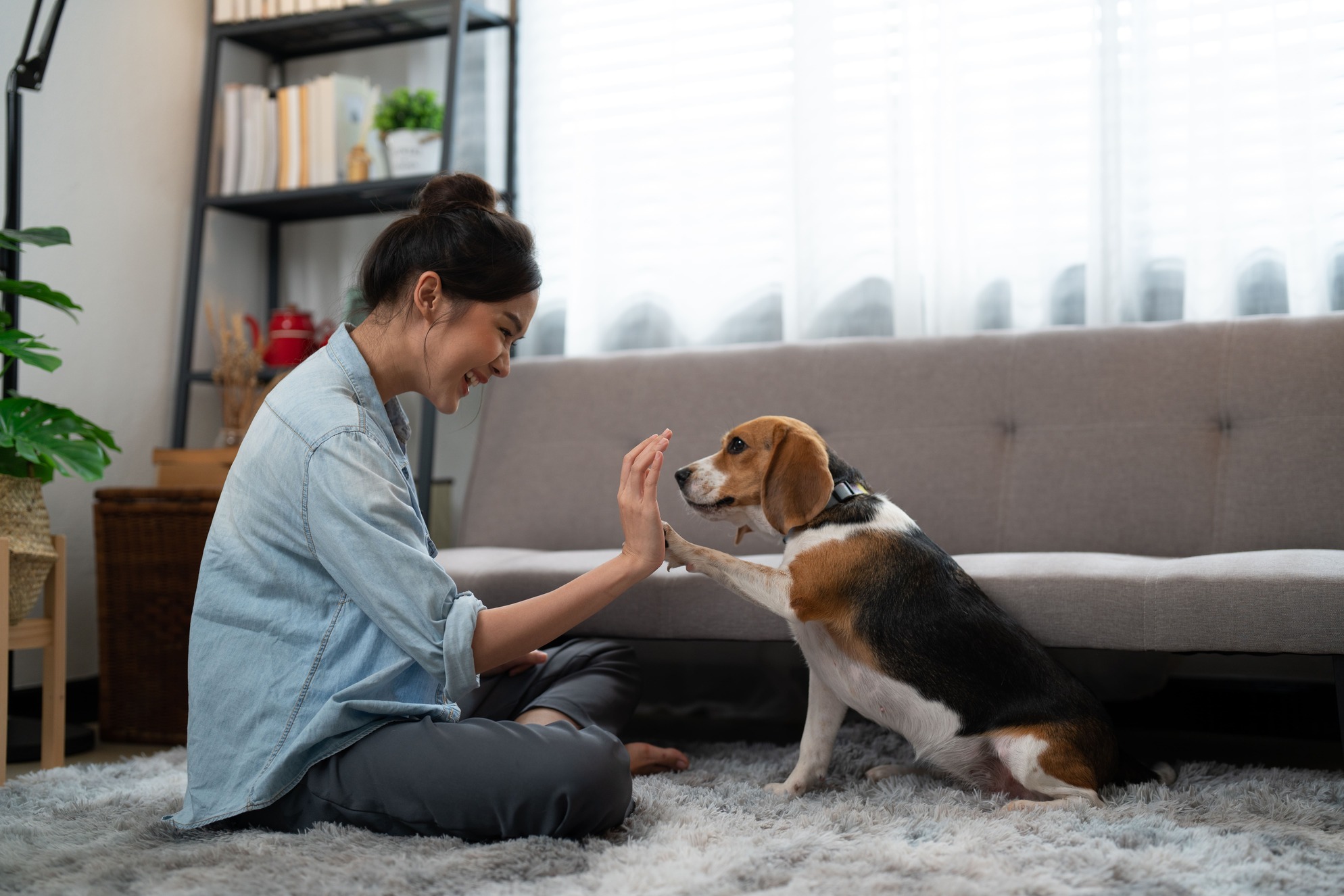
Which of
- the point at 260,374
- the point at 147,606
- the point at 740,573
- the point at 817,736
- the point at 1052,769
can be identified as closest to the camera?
the point at 1052,769

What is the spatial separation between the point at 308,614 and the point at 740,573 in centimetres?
70

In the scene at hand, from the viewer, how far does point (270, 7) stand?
3.48 metres

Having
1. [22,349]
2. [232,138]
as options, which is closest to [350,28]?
[232,138]

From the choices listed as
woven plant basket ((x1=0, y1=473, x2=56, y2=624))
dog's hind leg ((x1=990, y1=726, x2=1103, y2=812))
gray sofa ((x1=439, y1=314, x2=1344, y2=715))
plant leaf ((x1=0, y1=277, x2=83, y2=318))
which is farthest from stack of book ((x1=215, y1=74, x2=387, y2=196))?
dog's hind leg ((x1=990, y1=726, x2=1103, y2=812))

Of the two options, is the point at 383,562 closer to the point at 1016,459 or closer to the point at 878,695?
the point at 878,695

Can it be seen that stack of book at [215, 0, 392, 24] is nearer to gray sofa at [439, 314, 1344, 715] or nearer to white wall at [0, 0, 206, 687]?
white wall at [0, 0, 206, 687]

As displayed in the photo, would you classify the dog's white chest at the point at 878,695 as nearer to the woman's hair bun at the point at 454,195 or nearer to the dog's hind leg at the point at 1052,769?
the dog's hind leg at the point at 1052,769

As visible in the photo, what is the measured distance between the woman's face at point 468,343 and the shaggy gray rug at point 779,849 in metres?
0.68

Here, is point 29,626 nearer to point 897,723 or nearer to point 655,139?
point 897,723

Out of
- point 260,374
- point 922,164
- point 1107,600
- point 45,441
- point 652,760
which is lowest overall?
point 652,760

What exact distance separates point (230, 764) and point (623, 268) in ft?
6.98

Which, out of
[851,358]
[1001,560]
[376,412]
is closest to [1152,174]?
[851,358]

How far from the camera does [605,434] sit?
294 cm

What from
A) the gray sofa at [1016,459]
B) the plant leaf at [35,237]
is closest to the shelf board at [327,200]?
the gray sofa at [1016,459]
